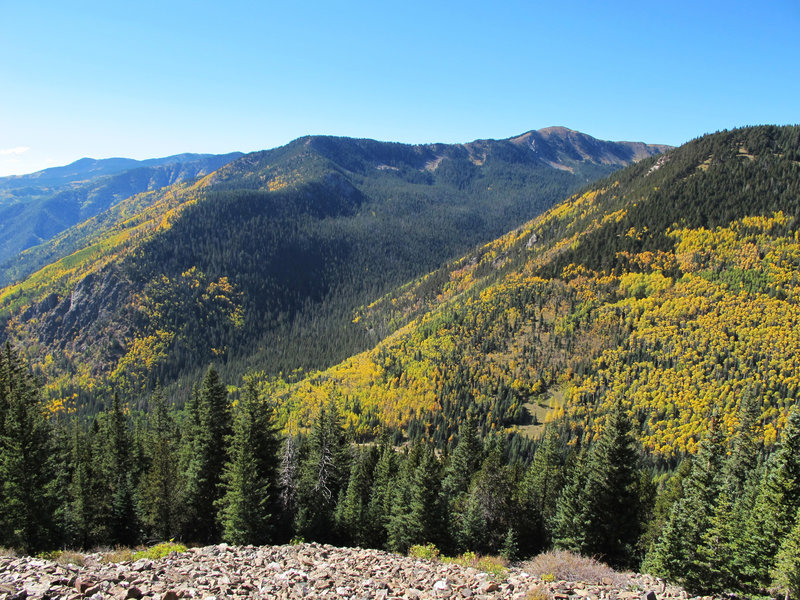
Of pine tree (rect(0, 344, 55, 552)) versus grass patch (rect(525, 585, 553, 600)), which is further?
pine tree (rect(0, 344, 55, 552))

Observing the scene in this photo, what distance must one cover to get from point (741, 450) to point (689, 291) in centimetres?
12149

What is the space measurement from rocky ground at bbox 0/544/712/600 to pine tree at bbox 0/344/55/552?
1599 cm

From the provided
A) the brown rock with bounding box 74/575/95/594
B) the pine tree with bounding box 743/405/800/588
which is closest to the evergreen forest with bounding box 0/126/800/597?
the pine tree with bounding box 743/405/800/588

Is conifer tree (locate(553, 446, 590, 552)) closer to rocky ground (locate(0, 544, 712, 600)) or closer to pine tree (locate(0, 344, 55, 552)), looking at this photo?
rocky ground (locate(0, 544, 712, 600))

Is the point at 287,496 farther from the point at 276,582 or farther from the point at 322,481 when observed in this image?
the point at 276,582

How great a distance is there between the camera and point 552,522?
43094 mm

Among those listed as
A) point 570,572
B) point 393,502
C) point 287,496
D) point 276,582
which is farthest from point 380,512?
point 276,582

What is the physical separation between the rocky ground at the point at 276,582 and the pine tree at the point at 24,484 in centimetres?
1599

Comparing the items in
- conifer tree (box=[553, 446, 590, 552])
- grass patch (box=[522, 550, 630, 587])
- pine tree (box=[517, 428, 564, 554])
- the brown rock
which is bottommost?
pine tree (box=[517, 428, 564, 554])

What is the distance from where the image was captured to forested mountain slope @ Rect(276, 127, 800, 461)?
394 ft

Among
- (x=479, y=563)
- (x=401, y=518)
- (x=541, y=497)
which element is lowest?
(x=541, y=497)

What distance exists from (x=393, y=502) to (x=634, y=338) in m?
125

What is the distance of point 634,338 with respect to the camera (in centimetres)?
14100

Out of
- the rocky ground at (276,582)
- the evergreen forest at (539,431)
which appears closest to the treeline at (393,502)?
the evergreen forest at (539,431)
